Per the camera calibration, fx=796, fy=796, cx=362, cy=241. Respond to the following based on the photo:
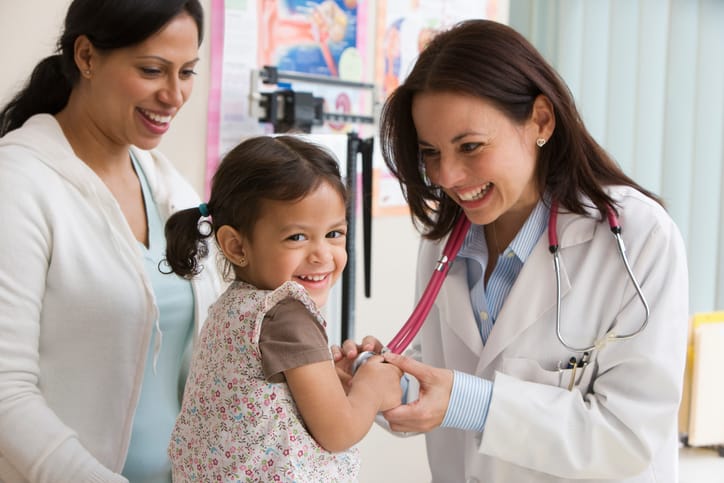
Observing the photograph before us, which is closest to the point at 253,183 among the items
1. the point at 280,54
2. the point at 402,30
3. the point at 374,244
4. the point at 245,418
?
the point at 245,418

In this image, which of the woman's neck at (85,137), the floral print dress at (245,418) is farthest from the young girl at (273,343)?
the woman's neck at (85,137)

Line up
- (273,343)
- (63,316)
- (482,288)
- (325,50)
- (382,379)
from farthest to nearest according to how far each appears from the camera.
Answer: (325,50) → (482,288) → (63,316) → (382,379) → (273,343)

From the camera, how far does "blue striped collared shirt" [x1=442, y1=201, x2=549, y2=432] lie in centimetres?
130

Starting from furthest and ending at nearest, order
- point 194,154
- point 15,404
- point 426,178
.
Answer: point 194,154 → point 426,178 → point 15,404

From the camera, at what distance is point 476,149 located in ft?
4.36

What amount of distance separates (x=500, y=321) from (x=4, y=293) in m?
0.81

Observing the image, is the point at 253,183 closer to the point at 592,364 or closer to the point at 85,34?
the point at 85,34

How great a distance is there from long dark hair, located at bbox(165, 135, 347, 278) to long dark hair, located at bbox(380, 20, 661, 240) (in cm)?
26

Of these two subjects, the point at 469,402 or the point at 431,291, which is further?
the point at 431,291

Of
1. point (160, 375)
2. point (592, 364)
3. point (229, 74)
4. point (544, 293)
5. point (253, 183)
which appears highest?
point (229, 74)

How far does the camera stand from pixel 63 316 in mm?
1349

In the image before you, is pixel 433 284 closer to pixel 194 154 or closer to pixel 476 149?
pixel 476 149

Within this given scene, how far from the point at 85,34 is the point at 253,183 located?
49cm

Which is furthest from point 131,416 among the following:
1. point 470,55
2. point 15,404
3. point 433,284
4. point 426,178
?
point 470,55
